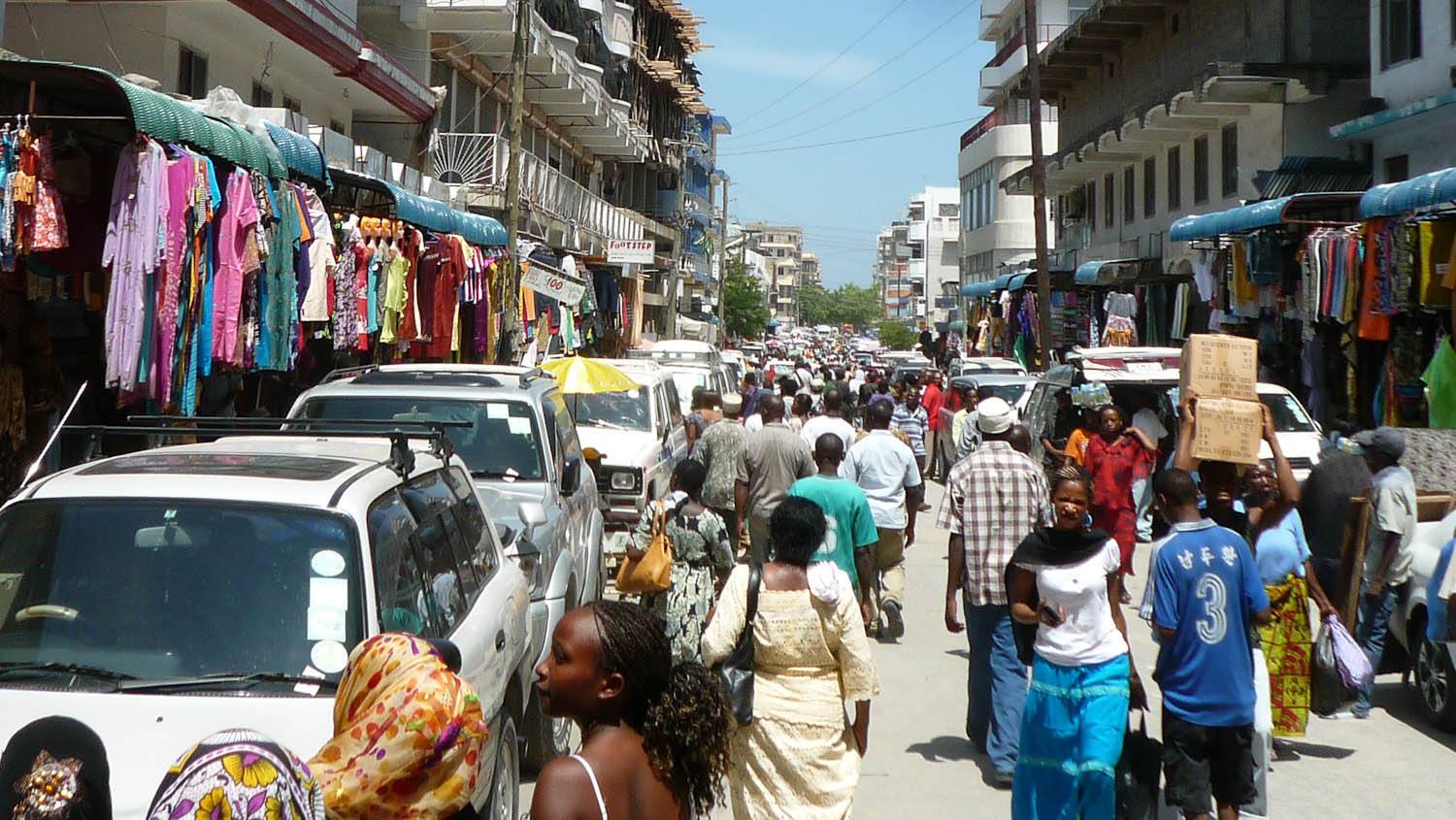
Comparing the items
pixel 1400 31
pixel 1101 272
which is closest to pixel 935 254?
pixel 1101 272

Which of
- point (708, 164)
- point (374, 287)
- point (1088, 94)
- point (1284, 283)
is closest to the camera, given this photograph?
point (374, 287)

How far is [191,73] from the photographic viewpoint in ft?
50.5

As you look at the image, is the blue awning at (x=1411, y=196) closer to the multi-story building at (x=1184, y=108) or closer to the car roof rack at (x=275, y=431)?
the multi-story building at (x=1184, y=108)

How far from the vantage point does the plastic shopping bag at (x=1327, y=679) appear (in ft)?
24.1

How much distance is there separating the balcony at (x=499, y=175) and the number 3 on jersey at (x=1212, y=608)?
18.2m

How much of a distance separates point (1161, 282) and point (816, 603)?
22.6 meters

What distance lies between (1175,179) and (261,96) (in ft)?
67.3

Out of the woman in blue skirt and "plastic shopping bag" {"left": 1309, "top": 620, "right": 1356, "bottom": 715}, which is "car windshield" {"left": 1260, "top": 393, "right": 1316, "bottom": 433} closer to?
"plastic shopping bag" {"left": 1309, "top": 620, "right": 1356, "bottom": 715}

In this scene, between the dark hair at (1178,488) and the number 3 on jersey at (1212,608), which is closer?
the number 3 on jersey at (1212,608)

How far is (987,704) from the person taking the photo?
7980 millimetres

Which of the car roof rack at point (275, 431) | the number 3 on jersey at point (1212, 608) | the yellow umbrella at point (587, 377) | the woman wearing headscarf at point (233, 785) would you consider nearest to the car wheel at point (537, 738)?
the car roof rack at point (275, 431)

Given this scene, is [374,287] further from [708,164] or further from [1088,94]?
[708,164]

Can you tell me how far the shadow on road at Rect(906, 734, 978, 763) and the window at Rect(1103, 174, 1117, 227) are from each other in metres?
30.1

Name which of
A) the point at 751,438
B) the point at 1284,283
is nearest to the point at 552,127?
the point at 1284,283
